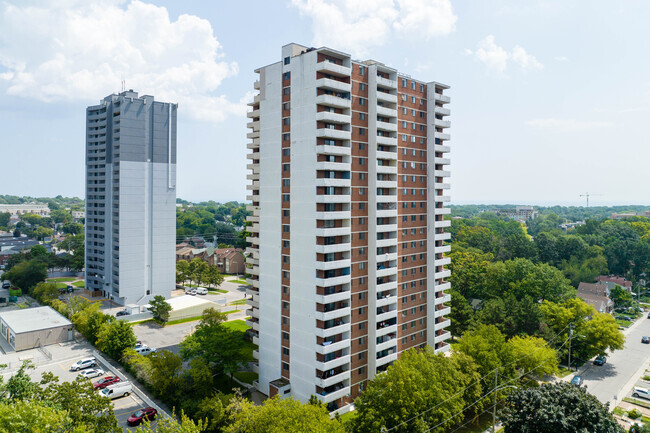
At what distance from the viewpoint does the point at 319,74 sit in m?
38.6

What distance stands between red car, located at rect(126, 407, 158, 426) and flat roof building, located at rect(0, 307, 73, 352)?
28.9m

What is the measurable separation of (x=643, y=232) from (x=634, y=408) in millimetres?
119675

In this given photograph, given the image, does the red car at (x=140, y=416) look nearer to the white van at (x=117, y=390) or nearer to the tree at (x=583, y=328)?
the white van at (x=117, y=390)

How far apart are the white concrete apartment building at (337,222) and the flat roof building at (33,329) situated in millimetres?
33296

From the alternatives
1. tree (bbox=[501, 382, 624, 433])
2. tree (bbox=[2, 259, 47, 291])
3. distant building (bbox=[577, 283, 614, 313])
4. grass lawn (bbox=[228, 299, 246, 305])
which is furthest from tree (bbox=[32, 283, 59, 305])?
distant building (bbox=[577, 283, 614, 313])

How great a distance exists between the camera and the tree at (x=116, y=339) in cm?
4881

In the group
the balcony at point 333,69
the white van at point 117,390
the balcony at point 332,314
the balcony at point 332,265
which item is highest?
the balcony at point 333,69

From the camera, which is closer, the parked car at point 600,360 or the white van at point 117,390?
the white van at point 117,390

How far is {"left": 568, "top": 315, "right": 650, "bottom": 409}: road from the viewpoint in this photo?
45000 mm

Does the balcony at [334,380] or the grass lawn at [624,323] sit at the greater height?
the balcony at [334,380]

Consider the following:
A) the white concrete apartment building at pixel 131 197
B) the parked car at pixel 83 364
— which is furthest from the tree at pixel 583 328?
the white concrete apartment building at pixel 131 197

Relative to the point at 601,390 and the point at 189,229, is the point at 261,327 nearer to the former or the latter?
the point at 601,390

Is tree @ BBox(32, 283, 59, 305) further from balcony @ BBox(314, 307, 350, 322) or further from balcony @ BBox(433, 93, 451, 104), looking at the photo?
balcony @ BBox(433, 93, 451, 104)

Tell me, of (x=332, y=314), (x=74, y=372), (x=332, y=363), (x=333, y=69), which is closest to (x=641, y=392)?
(x=332, y=363)
